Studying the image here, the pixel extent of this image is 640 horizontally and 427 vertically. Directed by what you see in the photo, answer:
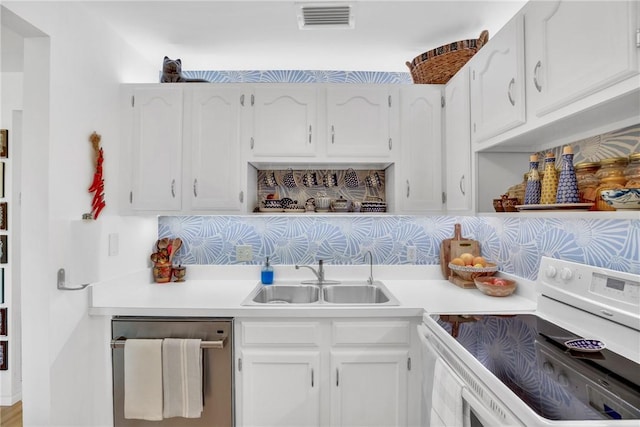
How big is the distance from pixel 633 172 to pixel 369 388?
1.45 metres

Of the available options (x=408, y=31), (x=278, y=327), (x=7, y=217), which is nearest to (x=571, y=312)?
(x=278, y=327)

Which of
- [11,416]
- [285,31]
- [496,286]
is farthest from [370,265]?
[11,416]

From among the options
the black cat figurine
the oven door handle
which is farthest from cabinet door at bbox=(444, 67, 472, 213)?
the black cat figurine

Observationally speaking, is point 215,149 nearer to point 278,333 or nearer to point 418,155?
point 278,333

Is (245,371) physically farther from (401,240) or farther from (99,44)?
(99,44)

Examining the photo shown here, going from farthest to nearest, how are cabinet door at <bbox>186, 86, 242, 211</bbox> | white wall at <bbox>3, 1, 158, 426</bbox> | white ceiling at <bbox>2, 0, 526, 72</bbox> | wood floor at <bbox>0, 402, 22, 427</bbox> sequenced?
wood floor at <bbox>0, 402, 22, 427</bbox> < cabinet door at <bbox>186, 86, 242, 211</bbox> < white ceiling at <bbox>2, 0, 526, 72</bbox> < white wall at <bbox>3, 1, 158, 426</bbox>

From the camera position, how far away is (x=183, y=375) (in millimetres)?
1736

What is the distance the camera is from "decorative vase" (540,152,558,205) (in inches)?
54.9

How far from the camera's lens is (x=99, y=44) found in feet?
6.34

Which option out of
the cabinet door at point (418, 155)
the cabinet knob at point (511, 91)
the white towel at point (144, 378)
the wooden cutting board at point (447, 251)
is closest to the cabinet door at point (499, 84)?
the cabinet knob at point (511, 91)

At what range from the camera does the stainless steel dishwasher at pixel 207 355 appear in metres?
1.77

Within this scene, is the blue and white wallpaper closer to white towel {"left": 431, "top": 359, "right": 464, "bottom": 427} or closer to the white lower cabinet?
the white lower cabinet

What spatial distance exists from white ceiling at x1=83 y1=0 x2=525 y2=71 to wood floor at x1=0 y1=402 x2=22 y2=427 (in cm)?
262

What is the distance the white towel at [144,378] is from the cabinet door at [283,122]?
123cm
